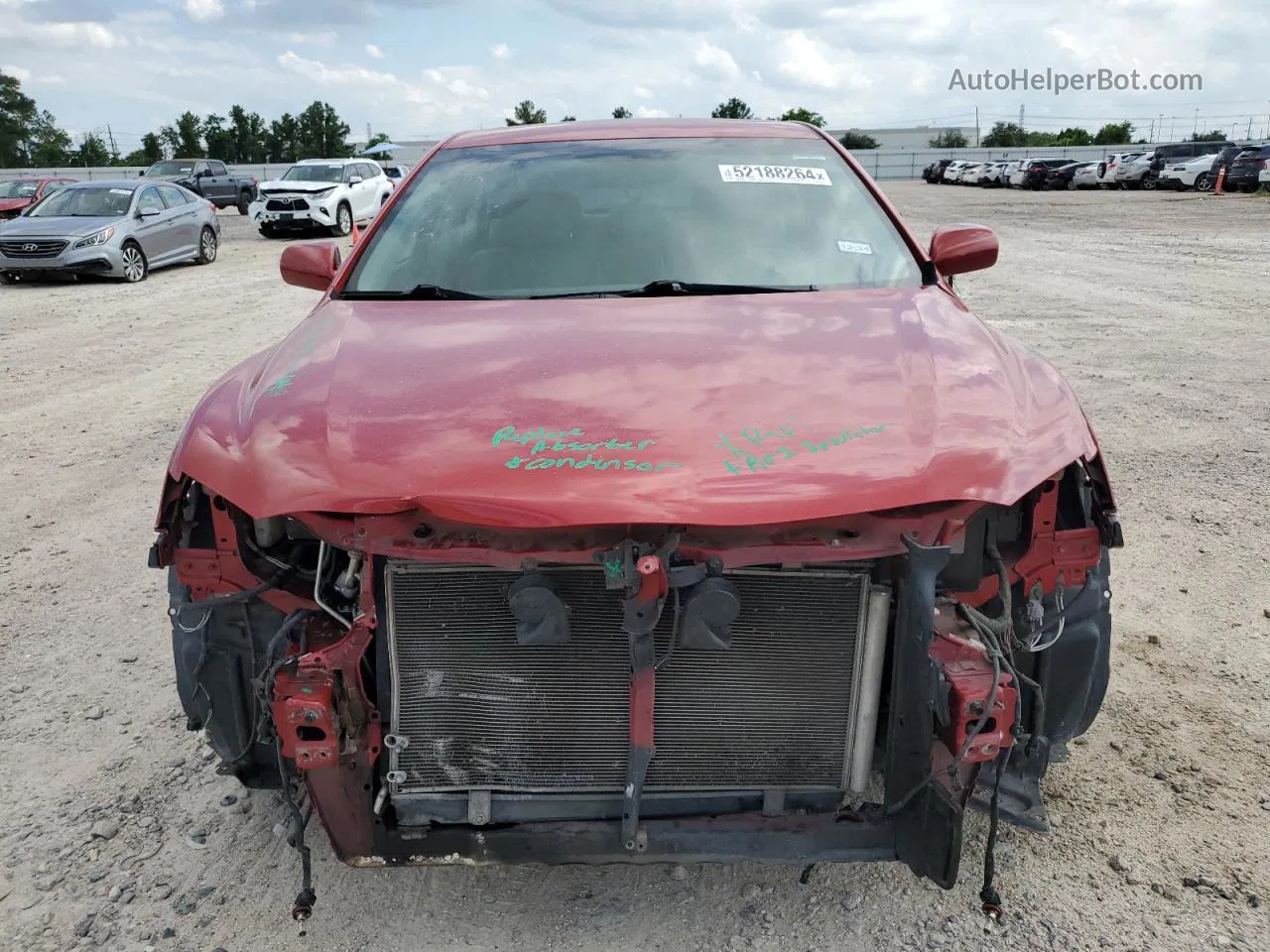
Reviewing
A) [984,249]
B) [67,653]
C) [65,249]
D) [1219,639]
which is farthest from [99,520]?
[65,249]

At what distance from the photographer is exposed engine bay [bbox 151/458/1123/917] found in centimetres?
200

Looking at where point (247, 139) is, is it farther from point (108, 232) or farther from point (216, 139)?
point (108, 232)

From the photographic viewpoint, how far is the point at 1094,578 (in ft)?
7.95

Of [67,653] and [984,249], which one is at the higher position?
[984,249]

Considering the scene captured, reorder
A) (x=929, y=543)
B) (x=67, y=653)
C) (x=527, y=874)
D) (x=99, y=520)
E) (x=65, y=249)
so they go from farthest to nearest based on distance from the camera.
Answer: (x=65, y=249) < (x=99, y=520) < (x=67, y=653) < (x=527, y=874) < (x=929, y=543)

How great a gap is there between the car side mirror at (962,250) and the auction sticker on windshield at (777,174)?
44 centimetres

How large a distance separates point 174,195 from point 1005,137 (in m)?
81.6

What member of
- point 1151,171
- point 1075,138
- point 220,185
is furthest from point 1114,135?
point 220,185

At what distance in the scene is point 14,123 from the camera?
2751 inches

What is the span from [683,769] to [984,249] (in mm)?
2127

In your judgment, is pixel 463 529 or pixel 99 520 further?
pixel 99 520

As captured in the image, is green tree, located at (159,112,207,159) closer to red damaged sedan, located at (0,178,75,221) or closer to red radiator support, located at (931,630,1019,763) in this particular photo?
red damaged sedan, located at (0,178,75,221)

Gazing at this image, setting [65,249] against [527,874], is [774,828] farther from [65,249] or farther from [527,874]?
[65,249]

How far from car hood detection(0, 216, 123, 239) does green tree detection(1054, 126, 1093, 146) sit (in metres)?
75.2
